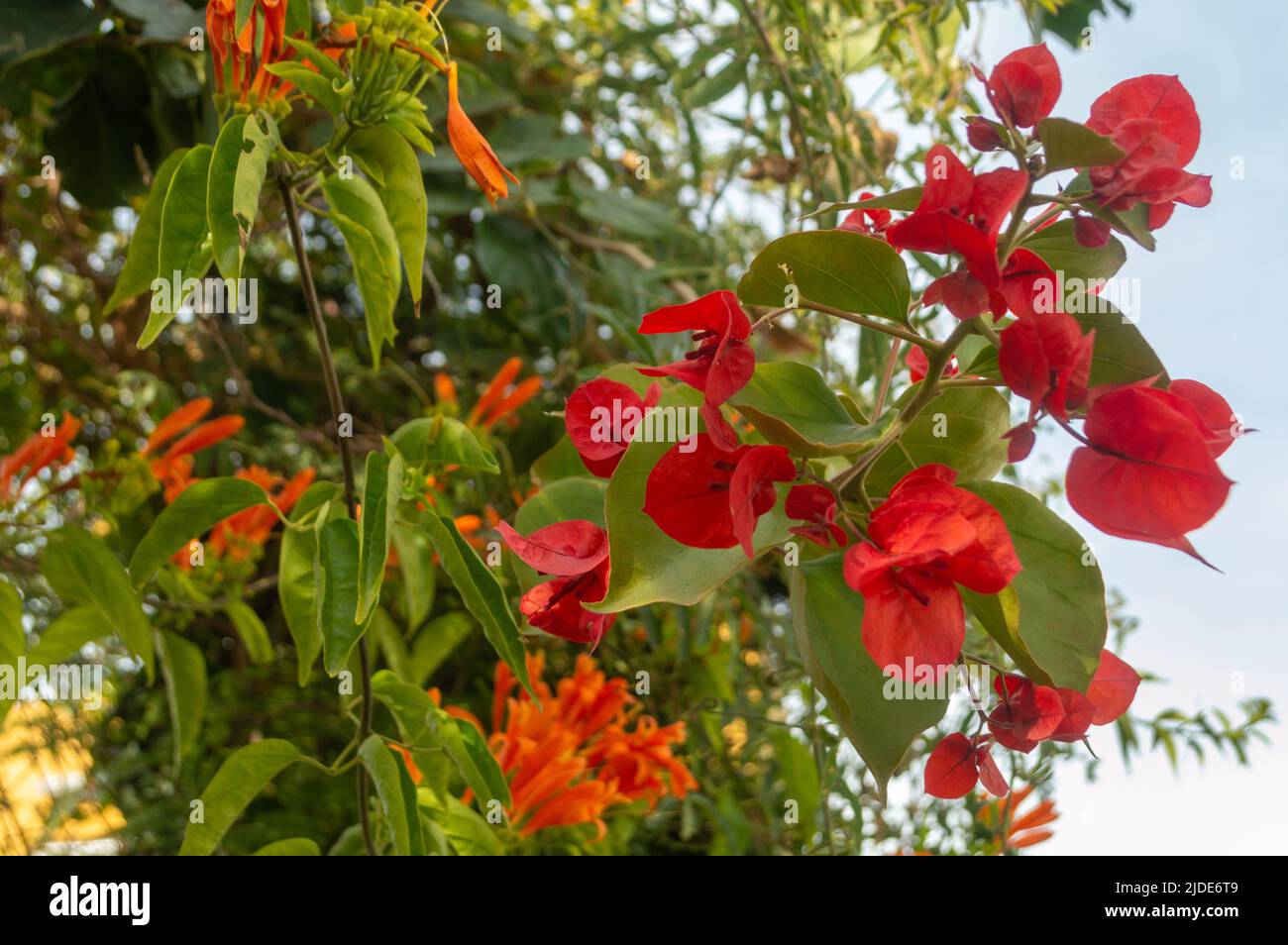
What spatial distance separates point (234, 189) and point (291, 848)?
0.33 meters

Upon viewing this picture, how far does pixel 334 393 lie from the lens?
506 mm

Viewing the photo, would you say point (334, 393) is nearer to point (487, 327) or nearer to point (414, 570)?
point (414, 570)

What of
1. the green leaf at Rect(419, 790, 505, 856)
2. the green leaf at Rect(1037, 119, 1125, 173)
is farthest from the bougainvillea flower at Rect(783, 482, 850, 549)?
the green leaf at Rect(419, 790, 505, 856)

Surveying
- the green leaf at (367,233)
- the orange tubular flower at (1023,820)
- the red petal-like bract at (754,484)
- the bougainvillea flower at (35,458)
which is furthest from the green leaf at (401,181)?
the orange tubular flower at (1023,820)

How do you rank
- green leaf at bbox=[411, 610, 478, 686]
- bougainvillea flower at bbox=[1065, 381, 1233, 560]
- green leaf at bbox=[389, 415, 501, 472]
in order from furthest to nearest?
green leaf at bbox=[411, 610, 478, 686]
green leaf at bbox=[389, 415, 501, 472]
bougainvillea flower at bbox=[1065, 381, 1233, 560]

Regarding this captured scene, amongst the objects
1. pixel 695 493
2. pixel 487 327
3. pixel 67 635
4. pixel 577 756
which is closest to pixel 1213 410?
pixel 695 493

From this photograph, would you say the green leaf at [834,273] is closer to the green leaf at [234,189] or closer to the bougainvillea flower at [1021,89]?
the bougainvillea flower at [1021,89]

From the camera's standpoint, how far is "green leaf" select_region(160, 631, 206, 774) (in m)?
0.71

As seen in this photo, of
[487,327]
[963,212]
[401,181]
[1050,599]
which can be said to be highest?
[487,327]

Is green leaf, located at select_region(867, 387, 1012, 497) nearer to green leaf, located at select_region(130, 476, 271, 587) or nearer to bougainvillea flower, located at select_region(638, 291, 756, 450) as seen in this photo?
bougainvillea flower, located at select_region(638, 291, 756, 450)

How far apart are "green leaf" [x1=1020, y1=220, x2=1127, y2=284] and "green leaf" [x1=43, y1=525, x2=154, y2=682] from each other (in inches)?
18.2

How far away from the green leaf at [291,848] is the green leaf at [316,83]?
348mm

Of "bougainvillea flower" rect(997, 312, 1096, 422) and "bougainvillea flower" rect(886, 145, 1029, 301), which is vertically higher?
"bougainvillea flower" rect(886, 145, 1029, 301)
